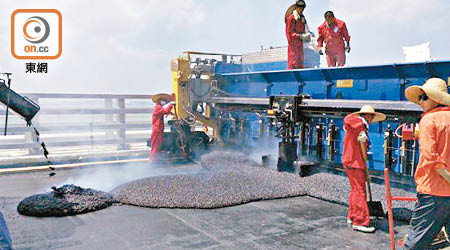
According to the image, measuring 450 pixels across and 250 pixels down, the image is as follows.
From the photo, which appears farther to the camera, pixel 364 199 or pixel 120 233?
pixel 364 199

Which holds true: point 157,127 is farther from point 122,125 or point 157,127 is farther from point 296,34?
point 296,34

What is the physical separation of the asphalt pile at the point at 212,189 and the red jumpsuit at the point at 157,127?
1871 millimetres

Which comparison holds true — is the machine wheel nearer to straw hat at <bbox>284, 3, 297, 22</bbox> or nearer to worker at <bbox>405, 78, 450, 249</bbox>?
straw hat at <bbox>284, 3, 297, 22</bbox>

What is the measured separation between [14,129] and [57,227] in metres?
Answer: 5.05

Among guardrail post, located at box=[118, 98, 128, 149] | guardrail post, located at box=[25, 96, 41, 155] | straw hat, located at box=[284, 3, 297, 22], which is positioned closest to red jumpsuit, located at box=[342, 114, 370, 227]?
straw hat, located at box=[284, 3, 297, 22]

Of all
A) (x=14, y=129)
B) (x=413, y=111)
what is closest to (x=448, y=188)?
(x=413, y=111)

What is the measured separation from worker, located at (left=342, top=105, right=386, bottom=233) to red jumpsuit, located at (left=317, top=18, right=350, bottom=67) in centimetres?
406

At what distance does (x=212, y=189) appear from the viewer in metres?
5.99

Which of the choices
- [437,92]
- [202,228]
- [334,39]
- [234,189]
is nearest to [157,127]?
[234,189]

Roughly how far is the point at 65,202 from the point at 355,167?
12.0ft

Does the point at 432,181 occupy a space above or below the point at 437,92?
below

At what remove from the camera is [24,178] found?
7312 mm

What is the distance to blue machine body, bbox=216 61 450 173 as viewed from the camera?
599cm

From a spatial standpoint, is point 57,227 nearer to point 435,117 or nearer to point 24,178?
point 24,178
